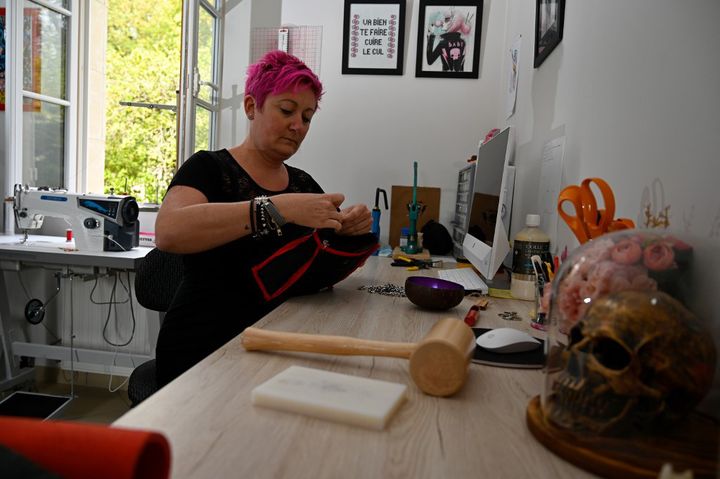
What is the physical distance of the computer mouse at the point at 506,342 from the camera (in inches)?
34.0

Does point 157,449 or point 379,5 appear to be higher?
point 379,5

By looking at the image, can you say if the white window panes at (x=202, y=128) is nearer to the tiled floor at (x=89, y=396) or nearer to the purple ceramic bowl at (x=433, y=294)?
the tiled floor at (x=89, y=396)

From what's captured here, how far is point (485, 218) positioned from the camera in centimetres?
159

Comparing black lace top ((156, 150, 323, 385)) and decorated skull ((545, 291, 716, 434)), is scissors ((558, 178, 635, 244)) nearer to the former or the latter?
decorated skull ((545, 291, 716, 434))

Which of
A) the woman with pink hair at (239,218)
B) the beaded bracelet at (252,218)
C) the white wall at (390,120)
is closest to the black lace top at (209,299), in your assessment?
the woman with pink hair at (239,218)

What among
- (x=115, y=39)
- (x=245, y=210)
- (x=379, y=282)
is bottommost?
(x=379, y=282)

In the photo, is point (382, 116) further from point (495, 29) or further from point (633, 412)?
point (633, 412)

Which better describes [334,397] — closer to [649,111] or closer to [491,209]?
[649,111]

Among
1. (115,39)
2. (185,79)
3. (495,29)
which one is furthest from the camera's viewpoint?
(115,39)

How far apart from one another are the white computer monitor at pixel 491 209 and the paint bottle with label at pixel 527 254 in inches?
2.1

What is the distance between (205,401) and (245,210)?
25.9 inches

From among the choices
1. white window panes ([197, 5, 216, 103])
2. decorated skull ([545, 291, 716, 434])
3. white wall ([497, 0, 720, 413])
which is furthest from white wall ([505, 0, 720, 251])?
white window panes ([197, 5, 216, 103])

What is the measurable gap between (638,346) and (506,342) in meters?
0.39

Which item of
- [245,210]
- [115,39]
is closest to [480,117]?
[245,210]
